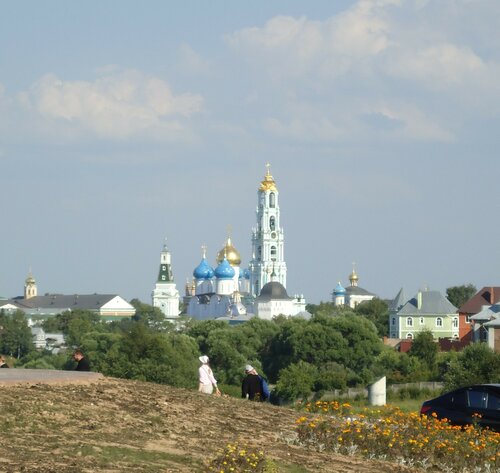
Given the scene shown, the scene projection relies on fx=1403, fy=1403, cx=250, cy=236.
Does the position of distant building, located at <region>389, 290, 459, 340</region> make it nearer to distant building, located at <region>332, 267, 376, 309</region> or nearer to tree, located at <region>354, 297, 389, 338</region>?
tree, located at <region>354, 297, 389, 338</region>

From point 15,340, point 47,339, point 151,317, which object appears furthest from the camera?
point 151,317

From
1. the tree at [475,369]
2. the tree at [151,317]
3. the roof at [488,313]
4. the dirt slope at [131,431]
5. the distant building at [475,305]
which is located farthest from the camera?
the tree at [151,317]

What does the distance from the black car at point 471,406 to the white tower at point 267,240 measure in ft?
495

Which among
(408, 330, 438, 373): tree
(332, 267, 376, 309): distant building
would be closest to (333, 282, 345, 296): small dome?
(332, 267, 376, 309): distant building

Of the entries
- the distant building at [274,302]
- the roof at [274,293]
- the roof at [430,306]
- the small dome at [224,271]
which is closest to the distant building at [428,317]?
the roof at [430,306]

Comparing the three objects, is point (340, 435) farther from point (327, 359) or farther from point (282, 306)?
point (282, 306)

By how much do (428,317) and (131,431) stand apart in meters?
106

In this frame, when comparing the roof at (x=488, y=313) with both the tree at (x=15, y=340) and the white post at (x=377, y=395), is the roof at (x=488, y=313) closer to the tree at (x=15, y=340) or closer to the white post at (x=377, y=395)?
the tree at (x=15, y=340)

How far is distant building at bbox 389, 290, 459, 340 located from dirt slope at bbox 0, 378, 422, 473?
101m

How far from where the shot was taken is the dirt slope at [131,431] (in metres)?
12.7

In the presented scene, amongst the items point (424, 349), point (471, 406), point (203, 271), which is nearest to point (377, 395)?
point (471, 406)

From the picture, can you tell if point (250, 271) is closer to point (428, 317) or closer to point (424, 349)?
point (428, 317)

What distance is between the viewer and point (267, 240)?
171125mm

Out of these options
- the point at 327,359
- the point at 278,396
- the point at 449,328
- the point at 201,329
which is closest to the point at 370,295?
the point at 449,328
